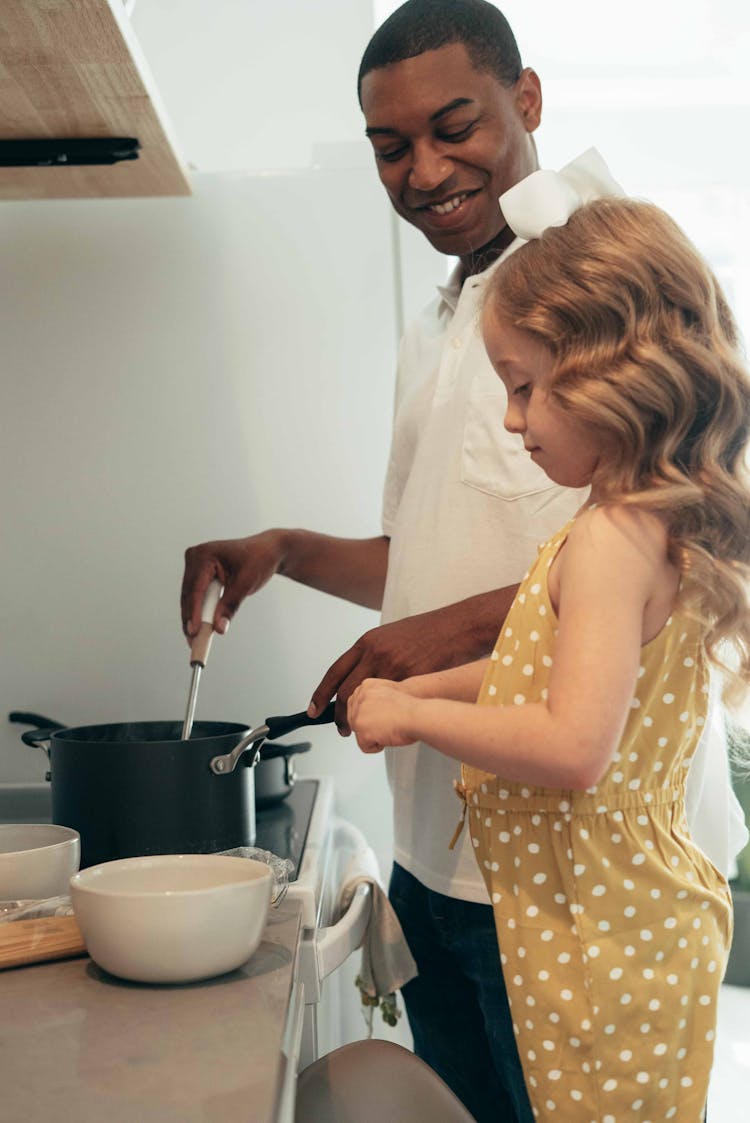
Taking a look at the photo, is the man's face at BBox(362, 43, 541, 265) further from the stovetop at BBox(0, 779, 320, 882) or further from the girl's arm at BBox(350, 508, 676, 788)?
the stovetop at BBox(0, 779, 320, 882)

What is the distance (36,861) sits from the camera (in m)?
0.76

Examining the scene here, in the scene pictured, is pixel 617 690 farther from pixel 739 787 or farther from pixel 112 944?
pixel 739 787

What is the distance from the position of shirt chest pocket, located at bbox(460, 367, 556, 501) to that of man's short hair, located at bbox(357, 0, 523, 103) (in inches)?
12.8

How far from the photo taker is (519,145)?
118cm

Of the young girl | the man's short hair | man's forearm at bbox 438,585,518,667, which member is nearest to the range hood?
the man's short hair

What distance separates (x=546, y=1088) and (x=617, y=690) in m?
0.30

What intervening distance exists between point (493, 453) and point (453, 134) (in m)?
0.33

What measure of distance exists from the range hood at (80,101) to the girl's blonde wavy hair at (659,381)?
0.50 m

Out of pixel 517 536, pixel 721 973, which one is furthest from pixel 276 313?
pixel 721 973

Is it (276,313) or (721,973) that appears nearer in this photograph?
(721,973)

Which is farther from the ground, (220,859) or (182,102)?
(182,102)

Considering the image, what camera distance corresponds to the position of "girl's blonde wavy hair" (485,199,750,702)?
0.77m

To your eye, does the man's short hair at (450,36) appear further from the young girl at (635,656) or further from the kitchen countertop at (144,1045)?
the kitchen countertop at (144,1045)

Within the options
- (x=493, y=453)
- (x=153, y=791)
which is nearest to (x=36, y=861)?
(x=153, y=791)
